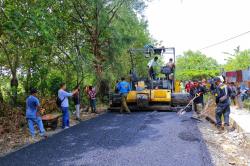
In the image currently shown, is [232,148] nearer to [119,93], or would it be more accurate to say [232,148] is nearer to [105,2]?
[119,93]

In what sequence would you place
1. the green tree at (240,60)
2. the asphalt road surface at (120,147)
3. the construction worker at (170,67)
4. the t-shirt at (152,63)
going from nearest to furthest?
the asphalt road surface at (120,147) → the t-shirt at (152,63) → the construction worker at (170,67) → the green tree at (240,60)

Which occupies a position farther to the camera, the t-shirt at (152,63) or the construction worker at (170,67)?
the construction worker at (170,67)

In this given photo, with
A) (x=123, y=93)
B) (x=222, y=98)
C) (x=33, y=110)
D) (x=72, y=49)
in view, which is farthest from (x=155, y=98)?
(x=33, y=110)

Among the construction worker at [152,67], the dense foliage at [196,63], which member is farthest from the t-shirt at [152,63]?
the dense foliage at [196,63]

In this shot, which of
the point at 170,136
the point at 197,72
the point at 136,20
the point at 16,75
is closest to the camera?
the point at 170,136

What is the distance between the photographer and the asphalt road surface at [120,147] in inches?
245

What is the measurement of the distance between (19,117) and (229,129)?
268 inches

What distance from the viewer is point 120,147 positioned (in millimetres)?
7266

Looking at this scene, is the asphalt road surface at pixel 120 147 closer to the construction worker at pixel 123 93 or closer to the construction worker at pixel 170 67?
the construction worker at pixel 123 93

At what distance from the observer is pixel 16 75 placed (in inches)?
596

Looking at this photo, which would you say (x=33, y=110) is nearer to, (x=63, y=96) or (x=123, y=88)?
(x=63, y=96)

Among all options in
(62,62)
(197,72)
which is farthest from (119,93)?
(197,72)

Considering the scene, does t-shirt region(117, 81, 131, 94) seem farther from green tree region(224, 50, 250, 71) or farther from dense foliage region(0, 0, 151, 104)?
green tree region(224, 50, 250, 71)

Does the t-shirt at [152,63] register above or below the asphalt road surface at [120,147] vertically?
above
